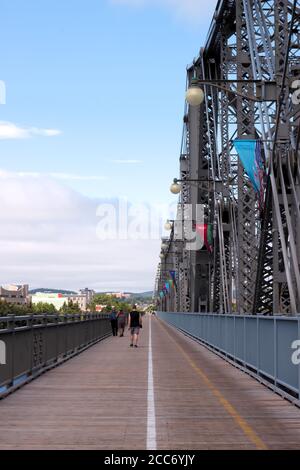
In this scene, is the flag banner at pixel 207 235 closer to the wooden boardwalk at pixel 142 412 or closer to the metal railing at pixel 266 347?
the metal railing at pixel 266 347

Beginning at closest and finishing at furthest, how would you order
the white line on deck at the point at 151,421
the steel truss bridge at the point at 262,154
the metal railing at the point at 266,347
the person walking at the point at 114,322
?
the white line on deck at the point at 151,421 → the metal railing at the point at 266,347 → the steel truss bridge at the point at 262,154 → the person walking at the point at 114,322

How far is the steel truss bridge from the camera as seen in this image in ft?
66.5

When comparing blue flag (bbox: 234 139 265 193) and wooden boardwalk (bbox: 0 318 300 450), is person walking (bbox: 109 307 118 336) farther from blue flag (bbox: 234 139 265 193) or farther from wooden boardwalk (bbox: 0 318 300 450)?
wooden boardwalk (bbox: 0 318 300 450)

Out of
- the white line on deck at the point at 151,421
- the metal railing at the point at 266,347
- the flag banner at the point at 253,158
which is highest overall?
the flag banner at the point at 253,158

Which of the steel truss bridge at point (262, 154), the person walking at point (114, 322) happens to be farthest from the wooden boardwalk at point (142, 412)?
the person walking at point (114, 322)

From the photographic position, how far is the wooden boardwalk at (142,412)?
9.23 m

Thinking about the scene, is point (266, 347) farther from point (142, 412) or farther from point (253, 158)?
point (253, 158)

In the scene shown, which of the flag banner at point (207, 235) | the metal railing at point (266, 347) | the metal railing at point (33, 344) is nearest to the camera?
the metal railing at point (266, 347)

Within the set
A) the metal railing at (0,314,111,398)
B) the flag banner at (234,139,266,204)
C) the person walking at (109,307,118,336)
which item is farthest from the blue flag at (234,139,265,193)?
the person walking at (109,307,118,336)

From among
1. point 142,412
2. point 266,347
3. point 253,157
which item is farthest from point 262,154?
point 142,412

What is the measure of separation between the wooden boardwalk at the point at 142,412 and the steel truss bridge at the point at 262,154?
3994mm

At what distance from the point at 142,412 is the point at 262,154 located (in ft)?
45.3

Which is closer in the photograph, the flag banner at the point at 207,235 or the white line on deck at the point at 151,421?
the white line on deck at the point at 151,421
